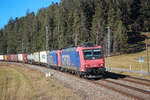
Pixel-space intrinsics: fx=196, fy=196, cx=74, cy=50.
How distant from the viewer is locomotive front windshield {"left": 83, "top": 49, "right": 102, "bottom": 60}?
732 inches

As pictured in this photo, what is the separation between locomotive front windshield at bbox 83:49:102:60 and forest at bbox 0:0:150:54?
40.5 meters

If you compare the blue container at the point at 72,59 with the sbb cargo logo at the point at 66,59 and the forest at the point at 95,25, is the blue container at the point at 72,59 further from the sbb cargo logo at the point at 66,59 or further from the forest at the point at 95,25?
the forest at the point at 95,25

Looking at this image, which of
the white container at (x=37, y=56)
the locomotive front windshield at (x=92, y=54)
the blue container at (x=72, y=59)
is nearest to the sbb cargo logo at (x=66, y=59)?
the blue container at (x=72, y=59)

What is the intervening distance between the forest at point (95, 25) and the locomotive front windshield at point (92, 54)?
40.5 meters

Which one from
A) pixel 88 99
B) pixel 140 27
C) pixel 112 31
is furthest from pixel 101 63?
pixel 140 27

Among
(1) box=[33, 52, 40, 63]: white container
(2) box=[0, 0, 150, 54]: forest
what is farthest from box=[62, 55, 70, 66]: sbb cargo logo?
(2) box=[0, 0, 150, 54]: forest

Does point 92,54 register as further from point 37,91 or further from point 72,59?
point 37,91

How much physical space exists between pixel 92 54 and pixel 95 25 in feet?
156

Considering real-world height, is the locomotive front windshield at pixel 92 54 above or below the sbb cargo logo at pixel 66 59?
above

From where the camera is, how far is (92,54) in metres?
18.8

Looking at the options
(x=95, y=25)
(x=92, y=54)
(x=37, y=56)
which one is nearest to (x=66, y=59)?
(x=92, y=54)

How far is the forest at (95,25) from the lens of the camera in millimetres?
65250

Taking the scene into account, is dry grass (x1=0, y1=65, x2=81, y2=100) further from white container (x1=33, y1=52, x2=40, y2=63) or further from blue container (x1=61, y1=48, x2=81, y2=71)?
white container (x1=33, y1=52, x2=40, y2=63)

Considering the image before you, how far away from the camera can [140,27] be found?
85.1 m
